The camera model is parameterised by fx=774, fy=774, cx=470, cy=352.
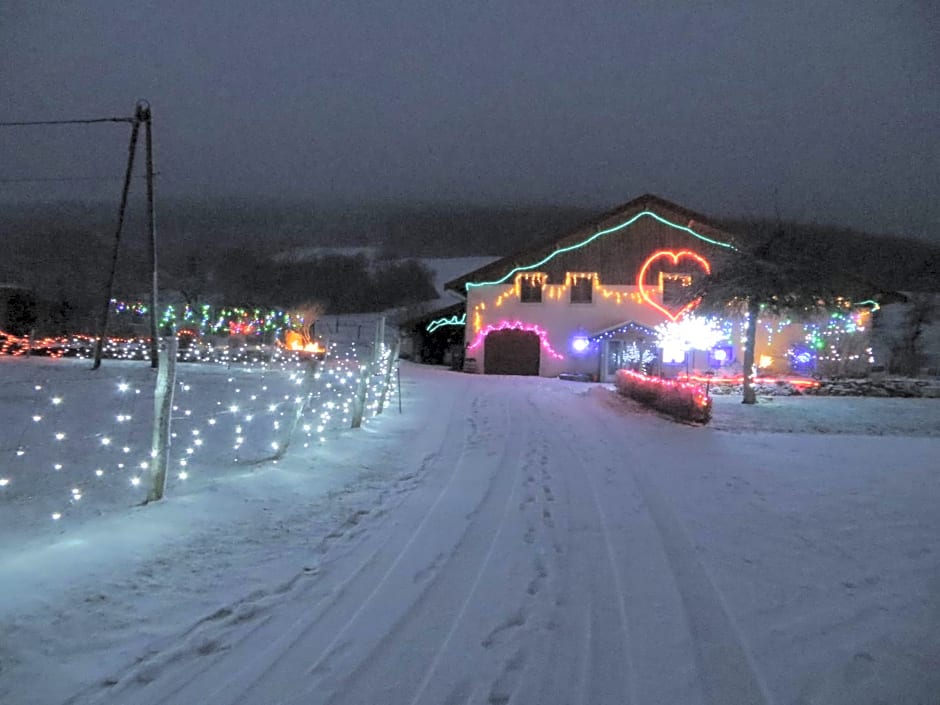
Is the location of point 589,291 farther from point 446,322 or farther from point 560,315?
point 446,322

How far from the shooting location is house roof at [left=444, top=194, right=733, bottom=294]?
33312 mm

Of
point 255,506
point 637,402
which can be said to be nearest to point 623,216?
point 637,402

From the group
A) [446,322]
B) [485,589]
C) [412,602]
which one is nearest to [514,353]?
[446,322]

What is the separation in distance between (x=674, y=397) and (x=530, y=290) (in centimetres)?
1735

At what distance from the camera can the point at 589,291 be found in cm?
3381

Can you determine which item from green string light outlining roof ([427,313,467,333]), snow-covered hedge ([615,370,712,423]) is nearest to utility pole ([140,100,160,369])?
snow-covered hedge ([615,370,712,423])

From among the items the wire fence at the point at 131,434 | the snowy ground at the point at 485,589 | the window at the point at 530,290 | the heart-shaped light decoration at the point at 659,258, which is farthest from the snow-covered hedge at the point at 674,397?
the window at the point at 530,290

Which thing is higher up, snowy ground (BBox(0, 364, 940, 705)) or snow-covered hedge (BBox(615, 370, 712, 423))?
snow-covered hedge (BBox(615, 370, 712, 423))

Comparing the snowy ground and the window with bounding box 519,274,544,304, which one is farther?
the window with bounding box 519,274,544,304

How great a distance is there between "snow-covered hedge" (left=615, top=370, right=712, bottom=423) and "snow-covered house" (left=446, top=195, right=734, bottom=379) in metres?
11.7

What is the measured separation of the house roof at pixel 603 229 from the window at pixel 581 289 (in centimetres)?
149

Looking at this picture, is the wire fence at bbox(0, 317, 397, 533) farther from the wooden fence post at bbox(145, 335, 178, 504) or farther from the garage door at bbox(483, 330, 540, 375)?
the garage door at bbox(483, 330, 540, 375)

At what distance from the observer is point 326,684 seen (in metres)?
3.78

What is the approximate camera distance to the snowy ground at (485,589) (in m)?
3.88
